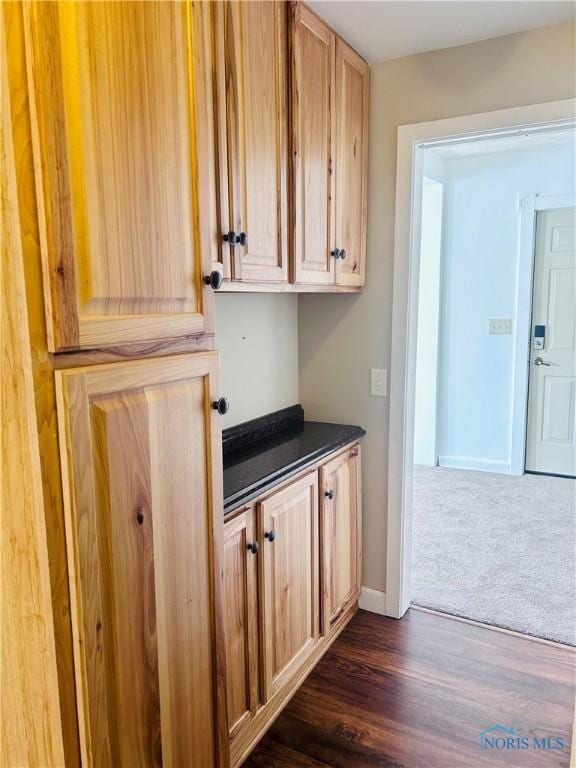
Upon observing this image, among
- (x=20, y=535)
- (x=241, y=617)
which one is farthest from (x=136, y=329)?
(x=241, y=617)

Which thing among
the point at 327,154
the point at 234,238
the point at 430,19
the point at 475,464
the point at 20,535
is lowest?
the point at 475,464

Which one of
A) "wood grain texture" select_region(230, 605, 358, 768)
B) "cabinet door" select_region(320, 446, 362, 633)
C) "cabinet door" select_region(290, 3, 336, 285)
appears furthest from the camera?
"cabinet door" select_region(320, 446, 362, 633)

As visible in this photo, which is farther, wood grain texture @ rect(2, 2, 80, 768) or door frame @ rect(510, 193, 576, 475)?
door frame @ rect(510, 193, 576, 475)

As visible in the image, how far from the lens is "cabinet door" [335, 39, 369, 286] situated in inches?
87.4

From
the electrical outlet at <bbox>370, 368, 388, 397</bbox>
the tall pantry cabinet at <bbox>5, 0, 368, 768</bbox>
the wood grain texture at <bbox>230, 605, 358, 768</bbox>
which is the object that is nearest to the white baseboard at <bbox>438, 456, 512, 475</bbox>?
the electrical outlet at <bbox>370, 368, 388, 397</bbox>

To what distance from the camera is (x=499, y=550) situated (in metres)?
3.30

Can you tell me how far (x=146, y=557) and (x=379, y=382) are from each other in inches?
65.2

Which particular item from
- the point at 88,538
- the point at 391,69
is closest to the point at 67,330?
the point at 88,538

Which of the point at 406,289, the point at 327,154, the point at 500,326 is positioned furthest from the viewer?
the point at 500,326

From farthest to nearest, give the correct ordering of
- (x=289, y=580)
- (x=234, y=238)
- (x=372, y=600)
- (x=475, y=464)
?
(x=475, y=464)
(x=372, y=600)
(x=289, y=580)
(x=234, y=238)

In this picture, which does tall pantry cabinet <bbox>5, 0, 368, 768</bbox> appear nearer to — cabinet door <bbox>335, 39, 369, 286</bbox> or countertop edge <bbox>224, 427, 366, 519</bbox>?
countertop edge <bbox>224, 427, 366, 519</bbox>

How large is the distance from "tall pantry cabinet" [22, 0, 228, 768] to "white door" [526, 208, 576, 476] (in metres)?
3.77

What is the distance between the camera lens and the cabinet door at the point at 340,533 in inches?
89.6

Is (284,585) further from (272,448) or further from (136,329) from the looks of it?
(136,329)
